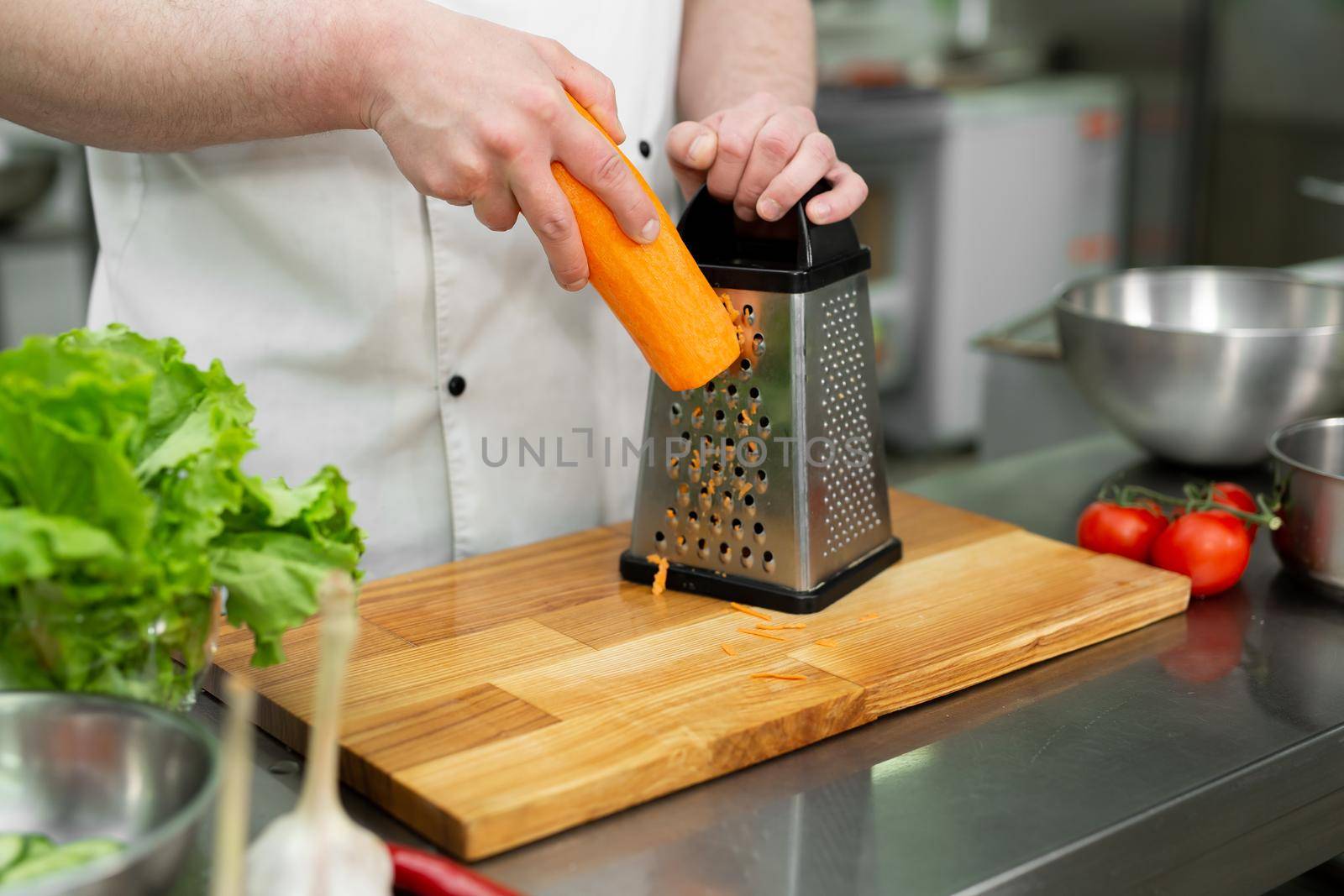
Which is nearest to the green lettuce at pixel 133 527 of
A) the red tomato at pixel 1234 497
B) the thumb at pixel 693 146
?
the thumb at pixel 693 146

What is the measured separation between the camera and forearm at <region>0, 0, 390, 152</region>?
1.06 meters

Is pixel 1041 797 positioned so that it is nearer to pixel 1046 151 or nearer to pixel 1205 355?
pixel 1205 355

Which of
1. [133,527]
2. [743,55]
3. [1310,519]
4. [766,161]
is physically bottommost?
[1310,519]


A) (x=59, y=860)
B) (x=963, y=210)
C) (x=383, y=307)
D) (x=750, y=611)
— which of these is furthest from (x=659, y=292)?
(x=963, y=210)

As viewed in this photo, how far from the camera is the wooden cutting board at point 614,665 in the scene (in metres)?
0.89

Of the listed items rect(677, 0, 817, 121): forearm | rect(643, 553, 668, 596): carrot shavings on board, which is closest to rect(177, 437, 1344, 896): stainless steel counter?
rect(643, 553, 668, 596): carrot shavings on board

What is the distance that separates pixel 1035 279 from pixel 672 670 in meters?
3.63

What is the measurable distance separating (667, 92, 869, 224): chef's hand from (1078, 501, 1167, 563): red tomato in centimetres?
40

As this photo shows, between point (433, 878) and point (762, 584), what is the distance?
1.65 ft

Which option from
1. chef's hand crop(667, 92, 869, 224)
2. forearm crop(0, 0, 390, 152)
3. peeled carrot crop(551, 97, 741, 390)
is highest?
forearm crop(0, 0, 390, 152)

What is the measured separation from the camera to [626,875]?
828 millimetres

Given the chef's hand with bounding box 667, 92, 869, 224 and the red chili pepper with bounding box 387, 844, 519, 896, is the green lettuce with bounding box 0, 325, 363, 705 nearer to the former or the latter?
the red chili pepper with bounding box 387, 844, 519, 896

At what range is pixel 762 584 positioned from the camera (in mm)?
1194

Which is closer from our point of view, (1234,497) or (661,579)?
(661,579)
